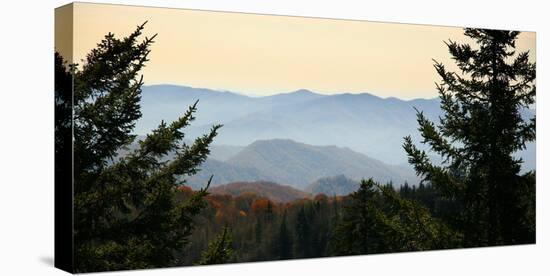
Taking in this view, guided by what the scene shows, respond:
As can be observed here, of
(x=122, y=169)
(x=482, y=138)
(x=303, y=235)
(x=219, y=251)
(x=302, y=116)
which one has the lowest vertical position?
(x=219, y=251)

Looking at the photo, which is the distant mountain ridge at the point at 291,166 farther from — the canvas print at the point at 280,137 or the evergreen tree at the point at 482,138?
the evergreen tree at the point at 482,138

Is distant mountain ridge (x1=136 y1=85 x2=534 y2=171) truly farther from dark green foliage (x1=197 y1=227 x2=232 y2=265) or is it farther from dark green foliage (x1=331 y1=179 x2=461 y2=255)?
dark green foliage (x1=197 y1=227 x2=232 y2=265)

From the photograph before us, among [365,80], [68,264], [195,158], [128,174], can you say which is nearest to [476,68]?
[365,80]

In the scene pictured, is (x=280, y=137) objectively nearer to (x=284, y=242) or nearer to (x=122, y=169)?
(x=284, y=242)

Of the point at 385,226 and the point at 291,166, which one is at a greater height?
the point at 291,166

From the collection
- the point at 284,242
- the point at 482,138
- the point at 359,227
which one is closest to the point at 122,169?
the point at 284,242

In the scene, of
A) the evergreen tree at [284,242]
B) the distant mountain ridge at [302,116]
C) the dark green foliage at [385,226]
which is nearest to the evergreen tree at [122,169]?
the distant mountain ridge at [302,116]
